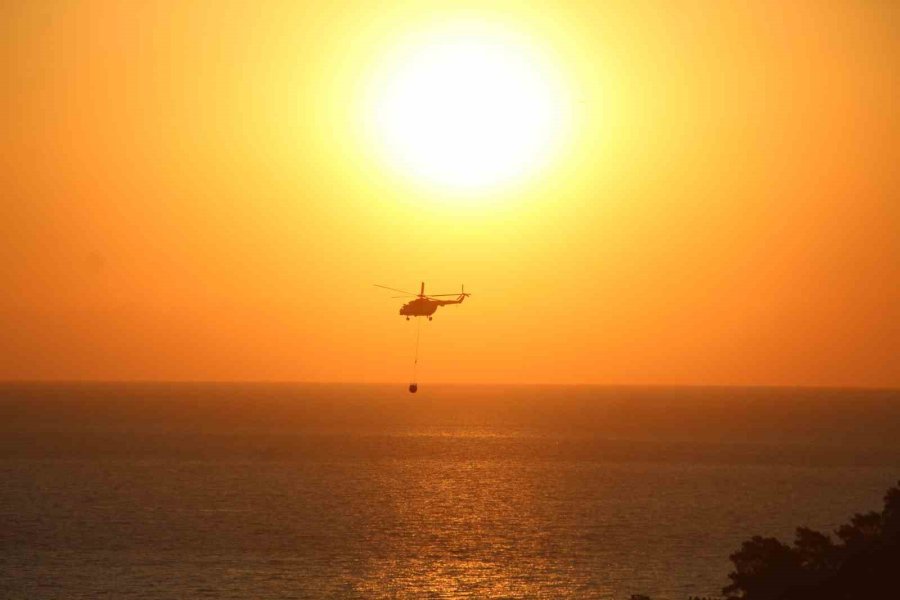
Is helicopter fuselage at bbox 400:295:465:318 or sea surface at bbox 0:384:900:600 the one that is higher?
helicopter fuselage at bbox 400:295:465:318

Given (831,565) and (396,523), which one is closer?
(831,565)

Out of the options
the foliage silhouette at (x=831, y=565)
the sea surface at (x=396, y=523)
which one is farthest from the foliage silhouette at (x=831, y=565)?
the sea surface at (x=396, y=523)

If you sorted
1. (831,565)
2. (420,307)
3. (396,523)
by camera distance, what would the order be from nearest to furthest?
(831,565), (420,307), (396,523)

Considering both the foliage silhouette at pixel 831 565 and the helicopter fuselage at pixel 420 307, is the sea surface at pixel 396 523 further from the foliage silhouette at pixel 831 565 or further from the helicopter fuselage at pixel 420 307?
the foliage silhouette at pixel 831 565

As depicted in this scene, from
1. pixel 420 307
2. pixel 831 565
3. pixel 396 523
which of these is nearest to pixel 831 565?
pixel 831 565

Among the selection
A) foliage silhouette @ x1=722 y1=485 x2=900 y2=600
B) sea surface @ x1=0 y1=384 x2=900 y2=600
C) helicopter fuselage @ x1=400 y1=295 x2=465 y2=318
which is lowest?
sea surface @ x1=0 y1=384 x2=900 y2=600

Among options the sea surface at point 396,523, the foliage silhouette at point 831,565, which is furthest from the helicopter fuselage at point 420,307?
the foliage silhouette at point 831,565

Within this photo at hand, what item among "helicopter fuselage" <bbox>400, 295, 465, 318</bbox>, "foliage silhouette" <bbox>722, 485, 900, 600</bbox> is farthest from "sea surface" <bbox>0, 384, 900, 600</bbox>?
"foliage silhouette" <bbox>722, 485, 900, 600</bbox>

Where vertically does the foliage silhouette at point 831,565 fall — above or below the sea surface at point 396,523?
above

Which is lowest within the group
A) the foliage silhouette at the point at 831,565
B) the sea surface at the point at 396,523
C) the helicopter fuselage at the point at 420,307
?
the sea surface at the point at 396,523

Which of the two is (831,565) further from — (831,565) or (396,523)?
(396,523)

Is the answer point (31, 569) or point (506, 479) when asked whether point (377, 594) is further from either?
point (506, 479)

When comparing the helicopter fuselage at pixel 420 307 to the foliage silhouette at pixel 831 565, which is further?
the helicopter fuselage at pixel 420 307

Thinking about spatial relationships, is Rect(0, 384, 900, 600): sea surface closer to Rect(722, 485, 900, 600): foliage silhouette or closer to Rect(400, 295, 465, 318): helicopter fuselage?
Rect(400, 295, 465, 318): helicopter fuselage
